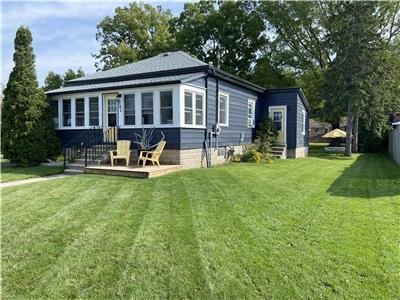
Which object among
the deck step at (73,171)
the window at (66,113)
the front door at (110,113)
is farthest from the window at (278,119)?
the deck step at (73,171)

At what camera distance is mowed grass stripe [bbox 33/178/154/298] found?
2824 mm

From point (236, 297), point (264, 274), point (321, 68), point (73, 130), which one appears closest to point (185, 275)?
point (236, 297)

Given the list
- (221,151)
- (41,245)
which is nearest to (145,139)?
(221,151)

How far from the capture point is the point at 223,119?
1278cm

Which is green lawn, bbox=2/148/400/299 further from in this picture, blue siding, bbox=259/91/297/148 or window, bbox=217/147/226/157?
blue siding, bbox=259/91/297/148

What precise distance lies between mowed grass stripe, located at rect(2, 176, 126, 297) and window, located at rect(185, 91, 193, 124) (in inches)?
209

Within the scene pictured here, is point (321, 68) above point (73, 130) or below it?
above

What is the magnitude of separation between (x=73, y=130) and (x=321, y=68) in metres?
22.0

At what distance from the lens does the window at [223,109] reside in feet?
40.9

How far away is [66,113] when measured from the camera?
12.9 metres

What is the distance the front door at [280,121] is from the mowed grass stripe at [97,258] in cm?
1255

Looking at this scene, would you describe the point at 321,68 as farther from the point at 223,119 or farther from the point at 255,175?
the point at 255,175

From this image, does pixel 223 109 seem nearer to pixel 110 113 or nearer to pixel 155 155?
pixel 155 155

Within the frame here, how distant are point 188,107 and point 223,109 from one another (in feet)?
9.23
